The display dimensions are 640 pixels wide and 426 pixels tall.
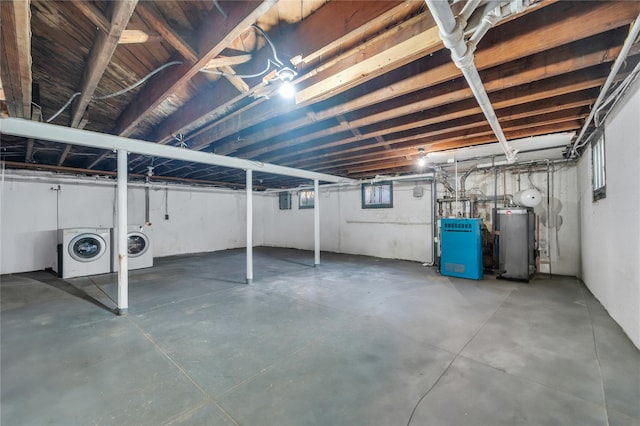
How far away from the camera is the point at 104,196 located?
22.4 ft

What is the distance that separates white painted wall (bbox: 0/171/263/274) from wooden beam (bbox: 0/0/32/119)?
504 centimetres

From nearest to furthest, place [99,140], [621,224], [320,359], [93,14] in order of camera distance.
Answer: [93,14]
[320,359]
[621,224]
[99,140]

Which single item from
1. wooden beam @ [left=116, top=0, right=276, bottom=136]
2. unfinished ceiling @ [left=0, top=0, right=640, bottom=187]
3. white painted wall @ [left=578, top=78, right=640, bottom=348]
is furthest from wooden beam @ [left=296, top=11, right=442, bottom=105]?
white painted wall @ [left=578, top=78, right=640, bottom=348]

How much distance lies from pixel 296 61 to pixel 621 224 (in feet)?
11.2

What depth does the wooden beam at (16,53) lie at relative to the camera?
125cm

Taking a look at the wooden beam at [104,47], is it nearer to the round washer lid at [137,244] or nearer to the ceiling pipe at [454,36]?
the ceiling pipe at [454,36]

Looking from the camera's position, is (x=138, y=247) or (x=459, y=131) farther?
(x=138, y=247)

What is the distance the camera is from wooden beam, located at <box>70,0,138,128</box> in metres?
1.28

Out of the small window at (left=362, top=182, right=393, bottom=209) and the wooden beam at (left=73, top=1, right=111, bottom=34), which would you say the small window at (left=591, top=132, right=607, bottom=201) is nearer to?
the small window at (left=362, top=182, right=393, bottom=209)

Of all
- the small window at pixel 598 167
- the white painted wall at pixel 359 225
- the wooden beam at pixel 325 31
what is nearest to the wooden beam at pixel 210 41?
the wooden beam at pixel 325 31

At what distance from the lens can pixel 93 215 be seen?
6641 millimetres

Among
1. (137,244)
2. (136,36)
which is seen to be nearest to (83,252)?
(137,244)

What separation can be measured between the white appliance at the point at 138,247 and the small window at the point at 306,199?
4.65m

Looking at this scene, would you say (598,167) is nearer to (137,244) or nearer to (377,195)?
(377,195)
